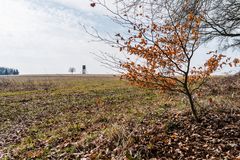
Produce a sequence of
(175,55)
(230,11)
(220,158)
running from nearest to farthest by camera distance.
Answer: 1. (220,158)
2. (175,55)
3. (230,11)

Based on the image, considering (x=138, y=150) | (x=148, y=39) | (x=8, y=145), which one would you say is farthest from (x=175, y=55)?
(x=8, y=145)

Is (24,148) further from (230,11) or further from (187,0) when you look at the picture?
(230,11)

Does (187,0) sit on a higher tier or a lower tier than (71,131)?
higher

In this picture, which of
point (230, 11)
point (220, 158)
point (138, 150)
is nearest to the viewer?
point (220, 158)

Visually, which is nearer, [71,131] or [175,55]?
[175,55]

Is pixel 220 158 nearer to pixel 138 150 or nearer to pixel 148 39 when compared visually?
pixel 138 150

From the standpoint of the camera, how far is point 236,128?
625 centimetres

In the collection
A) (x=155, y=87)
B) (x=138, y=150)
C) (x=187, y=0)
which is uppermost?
(x=187, y=0)

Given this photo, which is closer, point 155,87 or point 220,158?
point 220,158

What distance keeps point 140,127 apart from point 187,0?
10.6ft

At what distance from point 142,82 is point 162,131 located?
122 centimetres

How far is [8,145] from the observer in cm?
845

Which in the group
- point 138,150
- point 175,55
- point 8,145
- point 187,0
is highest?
point 187,0

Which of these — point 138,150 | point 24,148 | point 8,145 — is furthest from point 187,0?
point 8,145
